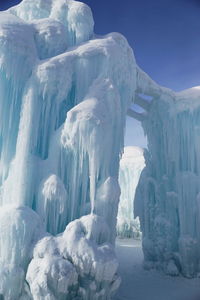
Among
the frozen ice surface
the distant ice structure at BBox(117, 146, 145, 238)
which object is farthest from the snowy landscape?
the distant ice structure at BBox(117, 146, 145, 238)

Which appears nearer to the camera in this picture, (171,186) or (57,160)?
(57,160)

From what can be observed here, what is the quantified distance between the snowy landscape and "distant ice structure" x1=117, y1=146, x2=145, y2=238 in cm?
1263

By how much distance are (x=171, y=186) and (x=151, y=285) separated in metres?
4.90

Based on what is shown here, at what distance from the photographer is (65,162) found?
9391mm

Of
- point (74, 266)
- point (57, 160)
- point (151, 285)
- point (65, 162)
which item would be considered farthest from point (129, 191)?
point (74, 266)

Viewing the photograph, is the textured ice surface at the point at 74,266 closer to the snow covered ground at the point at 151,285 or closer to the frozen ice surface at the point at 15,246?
the frozen ice surface at the point at 15,246

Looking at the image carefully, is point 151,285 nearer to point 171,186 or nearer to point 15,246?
point 171,186

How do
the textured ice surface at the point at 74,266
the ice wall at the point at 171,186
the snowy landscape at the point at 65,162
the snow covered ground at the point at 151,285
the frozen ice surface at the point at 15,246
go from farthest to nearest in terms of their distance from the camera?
1. the ice wall at the point at 171,186
2. the snow covered ground at the point at 151,285
3. the snowy landscape at the point at 65,162
4. the frozen ice surface at the point at 15,246
5. the textured ice surface at the point at 74,266

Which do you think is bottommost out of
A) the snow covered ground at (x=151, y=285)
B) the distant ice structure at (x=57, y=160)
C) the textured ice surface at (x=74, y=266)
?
the snow covered ground at (x=151, y=285)

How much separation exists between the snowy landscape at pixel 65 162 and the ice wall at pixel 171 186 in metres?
0.22

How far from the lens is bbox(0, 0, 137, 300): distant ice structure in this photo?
7820 millimetres

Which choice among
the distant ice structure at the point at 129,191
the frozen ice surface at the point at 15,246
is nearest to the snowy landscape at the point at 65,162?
the frozen ice surface at the point at 15,246

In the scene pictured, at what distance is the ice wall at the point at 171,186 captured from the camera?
14406mm

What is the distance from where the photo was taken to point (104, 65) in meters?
10.4
